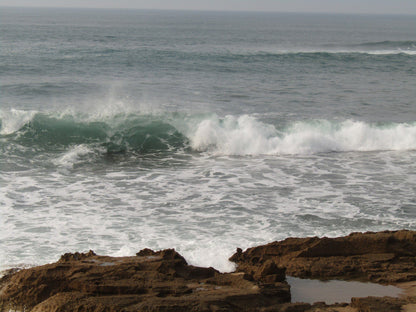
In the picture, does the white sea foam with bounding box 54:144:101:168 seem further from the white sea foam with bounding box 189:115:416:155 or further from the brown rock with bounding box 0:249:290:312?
the brown rock with bounding box 0:249:290:312

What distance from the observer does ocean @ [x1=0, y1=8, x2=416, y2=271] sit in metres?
8.41

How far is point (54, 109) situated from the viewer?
1764 cm

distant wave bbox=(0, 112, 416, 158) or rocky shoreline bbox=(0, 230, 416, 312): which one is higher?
rocky shoreline bbox=(0, 230, 416, 312)

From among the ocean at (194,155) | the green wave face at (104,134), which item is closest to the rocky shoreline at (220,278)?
the ocean at (194,155)

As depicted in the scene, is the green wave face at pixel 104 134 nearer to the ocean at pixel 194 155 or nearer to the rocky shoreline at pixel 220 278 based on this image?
the ocean at pixel 194 155

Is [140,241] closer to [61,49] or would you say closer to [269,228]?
[269,228]

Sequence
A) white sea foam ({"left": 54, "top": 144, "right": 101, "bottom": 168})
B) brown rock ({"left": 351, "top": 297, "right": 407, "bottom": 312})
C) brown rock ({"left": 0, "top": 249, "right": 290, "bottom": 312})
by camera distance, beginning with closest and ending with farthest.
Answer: brown rock ({"left": 0, "top": 249, "right": 290, "bottom": 312}) < brown rock ({"left": 351, "top": 297, "right": 407, "bottom": 312}) < white sea foam ({"left": 54, "top": 144, "right": 101, "bottom": 168})

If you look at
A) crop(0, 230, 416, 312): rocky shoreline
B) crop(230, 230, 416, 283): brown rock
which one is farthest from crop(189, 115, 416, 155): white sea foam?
crop(0, 230, 416, 312): rocky shoreline

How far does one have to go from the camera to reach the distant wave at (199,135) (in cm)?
1475

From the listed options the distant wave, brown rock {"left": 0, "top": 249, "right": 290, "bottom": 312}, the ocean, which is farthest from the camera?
the distant wave

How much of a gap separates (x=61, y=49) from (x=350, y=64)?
17.2 m

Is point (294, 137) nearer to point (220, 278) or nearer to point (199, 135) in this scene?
point (199, 135)

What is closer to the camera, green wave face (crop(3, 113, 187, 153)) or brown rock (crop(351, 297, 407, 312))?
brown rock (crop(351, 297, 407, 312))

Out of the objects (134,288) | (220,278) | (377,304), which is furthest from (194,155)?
(377,304)
